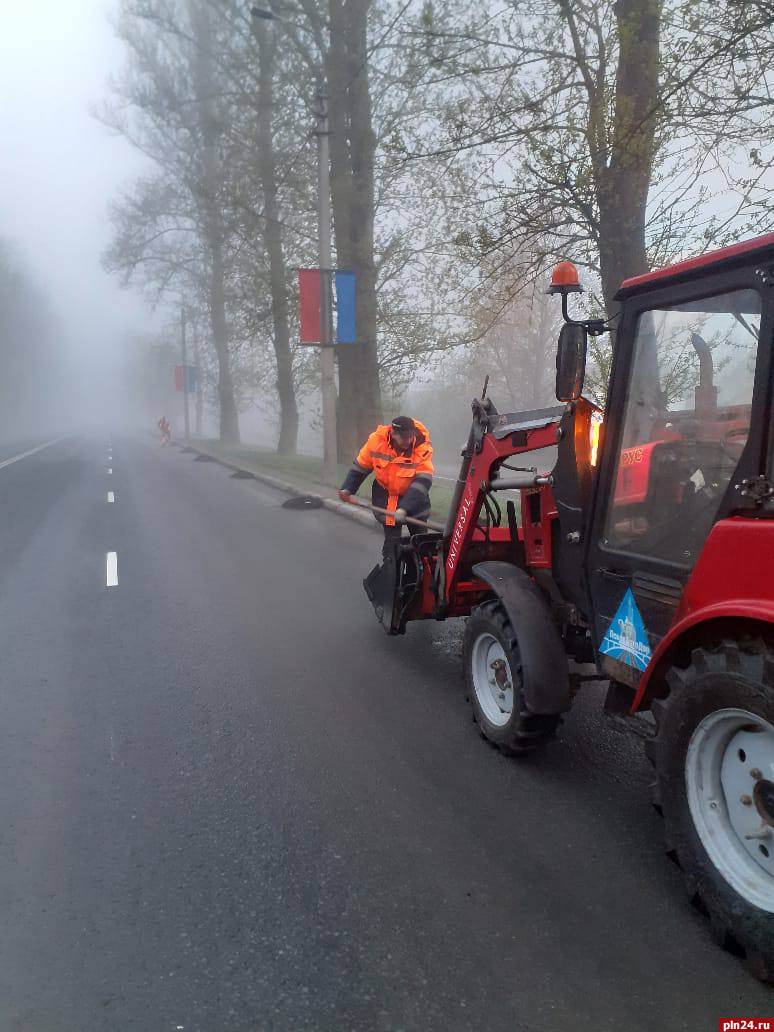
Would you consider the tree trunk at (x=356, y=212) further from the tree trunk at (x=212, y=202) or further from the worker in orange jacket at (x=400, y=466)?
the worker in orange jacket at (x=400, y=466)

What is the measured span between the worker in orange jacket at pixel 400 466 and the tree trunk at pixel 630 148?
7.15 feet

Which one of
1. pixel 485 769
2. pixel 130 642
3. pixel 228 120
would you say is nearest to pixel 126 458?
pixel 228 120

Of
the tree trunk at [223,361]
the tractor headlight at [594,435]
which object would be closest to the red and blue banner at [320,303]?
the tractor headlight at [594,435]

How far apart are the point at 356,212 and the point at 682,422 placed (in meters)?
16.7

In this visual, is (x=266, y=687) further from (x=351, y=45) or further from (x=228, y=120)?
(x=228, y=120)

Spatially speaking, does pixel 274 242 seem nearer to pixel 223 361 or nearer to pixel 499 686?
pixel 223 361

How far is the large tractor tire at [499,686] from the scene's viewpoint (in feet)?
12.8

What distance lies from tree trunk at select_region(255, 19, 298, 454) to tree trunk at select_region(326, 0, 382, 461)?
2.64 meters

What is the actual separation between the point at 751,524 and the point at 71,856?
2.88m

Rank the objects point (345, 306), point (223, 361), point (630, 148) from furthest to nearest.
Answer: point (223, 361) < point (345, 306) < point (630, 148)

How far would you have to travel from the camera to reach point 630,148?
7613 millimetres

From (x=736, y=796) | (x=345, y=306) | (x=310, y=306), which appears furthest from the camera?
(x=310, y=306)

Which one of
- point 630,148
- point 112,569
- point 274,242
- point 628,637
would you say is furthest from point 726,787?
point 274,242

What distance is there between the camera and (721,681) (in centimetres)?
255
